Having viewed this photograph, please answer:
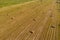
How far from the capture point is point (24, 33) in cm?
734

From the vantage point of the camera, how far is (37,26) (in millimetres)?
8641

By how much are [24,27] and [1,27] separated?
120cm

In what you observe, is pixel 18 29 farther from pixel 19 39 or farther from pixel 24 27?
pixel 19 39

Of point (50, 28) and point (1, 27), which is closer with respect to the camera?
point (1, 27)

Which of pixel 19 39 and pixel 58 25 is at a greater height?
pixel 19 39

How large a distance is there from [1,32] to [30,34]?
1.31 metres

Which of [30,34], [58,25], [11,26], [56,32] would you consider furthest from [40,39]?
[58,25]

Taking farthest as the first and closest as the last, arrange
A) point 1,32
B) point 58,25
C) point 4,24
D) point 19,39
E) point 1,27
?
point 58,25 → point 4,24 → point 1,27 → point 1,32 → point 19,39

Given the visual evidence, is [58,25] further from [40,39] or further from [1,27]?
[1,27]

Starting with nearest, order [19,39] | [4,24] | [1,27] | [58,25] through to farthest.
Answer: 1. [19,39]
2. [1,27]
3. [4,24]
4. [58,25]

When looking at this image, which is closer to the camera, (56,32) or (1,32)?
(1,32)

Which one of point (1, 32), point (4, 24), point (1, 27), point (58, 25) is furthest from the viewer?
point (58, 25)

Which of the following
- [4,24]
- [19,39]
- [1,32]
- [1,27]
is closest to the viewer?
[19,39]

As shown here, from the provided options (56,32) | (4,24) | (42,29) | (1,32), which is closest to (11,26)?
(4,24)
